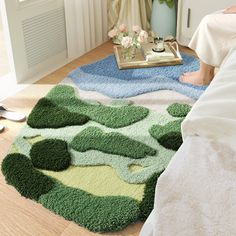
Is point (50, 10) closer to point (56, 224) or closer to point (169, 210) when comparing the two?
point (56, 224)

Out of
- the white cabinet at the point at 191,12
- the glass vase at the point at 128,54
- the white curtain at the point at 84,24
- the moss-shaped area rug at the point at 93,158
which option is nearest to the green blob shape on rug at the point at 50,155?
the moss-shaped area rug at the point at 93,158

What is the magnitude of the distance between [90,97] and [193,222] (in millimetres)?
1624

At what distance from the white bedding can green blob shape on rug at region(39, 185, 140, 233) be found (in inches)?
21.7

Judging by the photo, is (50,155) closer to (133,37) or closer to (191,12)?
(133,37)

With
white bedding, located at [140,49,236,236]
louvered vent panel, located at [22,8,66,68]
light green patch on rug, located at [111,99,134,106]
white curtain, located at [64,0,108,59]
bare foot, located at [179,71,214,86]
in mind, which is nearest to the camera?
white bedding, located at [140,49,236,236]

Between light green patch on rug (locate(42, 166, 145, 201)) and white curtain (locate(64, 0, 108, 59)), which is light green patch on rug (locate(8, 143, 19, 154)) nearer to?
light green patch on rug (locate(42, 166, 145, 201))

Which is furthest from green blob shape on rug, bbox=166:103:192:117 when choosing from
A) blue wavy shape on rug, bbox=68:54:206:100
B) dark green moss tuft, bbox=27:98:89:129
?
dark green moss tuft, bbox=27:98:89:129

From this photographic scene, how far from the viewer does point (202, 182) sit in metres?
0.70

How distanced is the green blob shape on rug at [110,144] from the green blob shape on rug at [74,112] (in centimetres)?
11

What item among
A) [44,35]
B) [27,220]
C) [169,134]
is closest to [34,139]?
[27,220]

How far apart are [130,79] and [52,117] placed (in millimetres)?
685

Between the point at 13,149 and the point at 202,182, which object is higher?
the point at 202,182

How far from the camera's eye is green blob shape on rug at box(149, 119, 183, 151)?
1705 mm

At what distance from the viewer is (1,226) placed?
4.40ft
